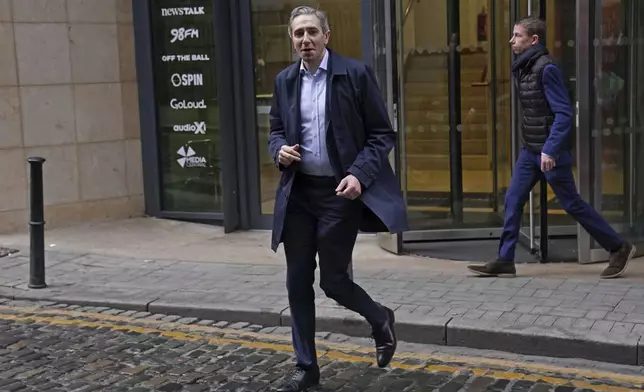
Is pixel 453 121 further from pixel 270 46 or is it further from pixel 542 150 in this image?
pixel 542 150

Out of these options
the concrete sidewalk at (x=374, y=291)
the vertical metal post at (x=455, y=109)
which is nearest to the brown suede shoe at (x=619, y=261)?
the concrete sidewalk at (x=374, y=291)

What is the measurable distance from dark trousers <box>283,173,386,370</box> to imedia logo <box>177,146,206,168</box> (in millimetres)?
5289

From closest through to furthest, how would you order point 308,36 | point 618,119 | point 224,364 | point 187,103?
point 308,36, point 224,364, point 618,119, point 187,103

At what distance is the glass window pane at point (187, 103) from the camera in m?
9.75

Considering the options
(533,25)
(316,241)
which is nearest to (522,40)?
(533,25)

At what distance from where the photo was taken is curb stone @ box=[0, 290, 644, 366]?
17.7ft

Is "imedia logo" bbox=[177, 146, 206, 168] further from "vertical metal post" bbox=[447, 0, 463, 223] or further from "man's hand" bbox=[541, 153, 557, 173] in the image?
"man's hand" bbox=[541, 153, 557, 173]

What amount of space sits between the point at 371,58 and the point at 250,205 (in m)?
2.14

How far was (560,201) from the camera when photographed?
23.0 ft

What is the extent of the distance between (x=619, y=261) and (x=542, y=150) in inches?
41.1

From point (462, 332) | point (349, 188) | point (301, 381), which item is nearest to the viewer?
point (349, 188)

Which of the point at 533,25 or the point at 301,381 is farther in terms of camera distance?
the point at 533,25

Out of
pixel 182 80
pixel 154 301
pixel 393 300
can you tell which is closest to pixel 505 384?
pixel 393 300

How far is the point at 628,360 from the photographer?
534 cm
